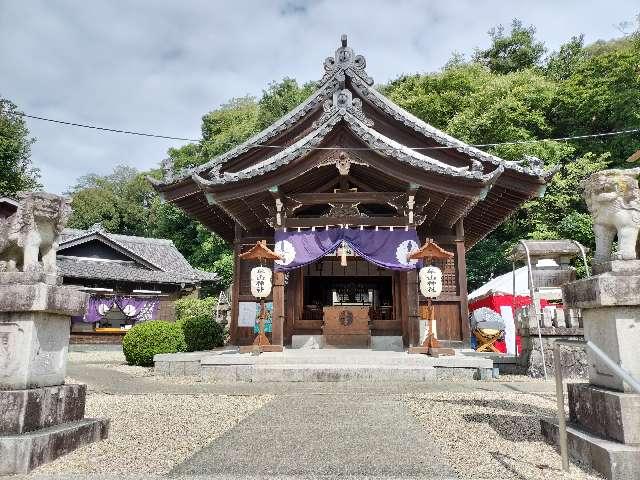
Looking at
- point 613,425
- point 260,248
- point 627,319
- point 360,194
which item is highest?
point 360,194

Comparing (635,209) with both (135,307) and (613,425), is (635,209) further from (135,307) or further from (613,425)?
(135,307)

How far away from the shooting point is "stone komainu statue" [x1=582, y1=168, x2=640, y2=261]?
375cm

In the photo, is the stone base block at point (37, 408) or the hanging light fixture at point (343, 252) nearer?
the stone base block at point (37, 408)

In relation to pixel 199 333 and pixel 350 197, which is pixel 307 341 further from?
pixel 350 197

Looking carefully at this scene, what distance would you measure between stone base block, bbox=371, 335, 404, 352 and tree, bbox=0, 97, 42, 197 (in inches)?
958

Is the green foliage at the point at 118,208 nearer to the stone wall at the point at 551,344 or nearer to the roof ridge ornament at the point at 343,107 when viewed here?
the roof ridge ornament at the point at 343,107

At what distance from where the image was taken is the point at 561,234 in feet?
71.3

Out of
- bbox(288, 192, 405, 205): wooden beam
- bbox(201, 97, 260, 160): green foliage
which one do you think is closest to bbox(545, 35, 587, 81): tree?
bbox(201, 97, 260, 160): green foliage

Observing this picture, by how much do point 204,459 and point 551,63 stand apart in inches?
1522

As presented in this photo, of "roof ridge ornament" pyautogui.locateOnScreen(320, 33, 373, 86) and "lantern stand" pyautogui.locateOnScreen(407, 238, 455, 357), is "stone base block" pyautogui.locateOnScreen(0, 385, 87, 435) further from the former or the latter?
"roof ridge ornament" pyautogui.locateOnScreen(320, 33, 373, 86)

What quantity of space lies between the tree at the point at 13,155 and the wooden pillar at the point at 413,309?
2558 cm

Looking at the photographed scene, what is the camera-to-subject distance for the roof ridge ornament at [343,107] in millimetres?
11194

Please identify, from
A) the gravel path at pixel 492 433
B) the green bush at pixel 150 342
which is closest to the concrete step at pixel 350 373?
the gravel path at pixel 492 433

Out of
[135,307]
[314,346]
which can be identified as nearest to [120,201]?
[135,307]
